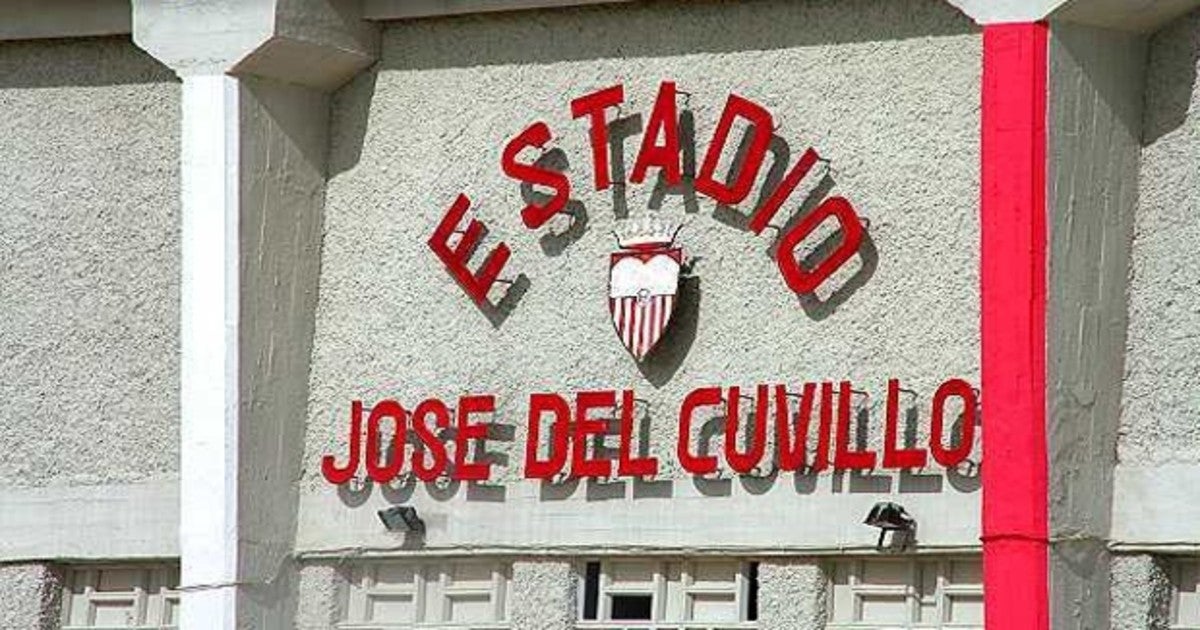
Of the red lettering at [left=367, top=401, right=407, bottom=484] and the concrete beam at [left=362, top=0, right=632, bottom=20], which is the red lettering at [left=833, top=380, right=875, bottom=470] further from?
the red lettering at [left=367, top=401, right=407, bottom=484]

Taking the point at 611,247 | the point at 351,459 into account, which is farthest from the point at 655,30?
the point at 351,459

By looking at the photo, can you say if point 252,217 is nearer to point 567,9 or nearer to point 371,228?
point 371,228

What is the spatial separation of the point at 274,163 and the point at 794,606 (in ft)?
16.1

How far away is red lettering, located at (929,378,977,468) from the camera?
21.0 metres

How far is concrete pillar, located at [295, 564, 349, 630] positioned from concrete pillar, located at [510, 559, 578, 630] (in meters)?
1.43

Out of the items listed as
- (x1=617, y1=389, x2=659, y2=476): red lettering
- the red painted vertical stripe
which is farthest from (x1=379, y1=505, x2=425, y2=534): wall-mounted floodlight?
the red painted vertical stripe

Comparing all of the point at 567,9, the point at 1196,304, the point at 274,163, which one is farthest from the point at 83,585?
the point at 1196,304

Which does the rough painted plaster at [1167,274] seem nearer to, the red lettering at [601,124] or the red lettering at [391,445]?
the red lettering at [601,124]

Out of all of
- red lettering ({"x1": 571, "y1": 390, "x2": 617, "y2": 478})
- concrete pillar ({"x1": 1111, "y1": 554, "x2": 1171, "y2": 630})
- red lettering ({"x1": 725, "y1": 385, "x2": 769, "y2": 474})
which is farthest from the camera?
red lettering ({"x1": 571, "y1": 390, "x2": 617, "y2": 478})

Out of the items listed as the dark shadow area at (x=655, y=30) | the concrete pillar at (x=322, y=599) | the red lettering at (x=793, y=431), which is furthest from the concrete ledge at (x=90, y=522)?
the red lettering at (x=793, y=431)

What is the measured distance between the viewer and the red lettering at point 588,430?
22500mm

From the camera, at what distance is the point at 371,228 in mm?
23781

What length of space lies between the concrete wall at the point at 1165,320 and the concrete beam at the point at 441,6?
406 cm

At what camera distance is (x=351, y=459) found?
927 inches
